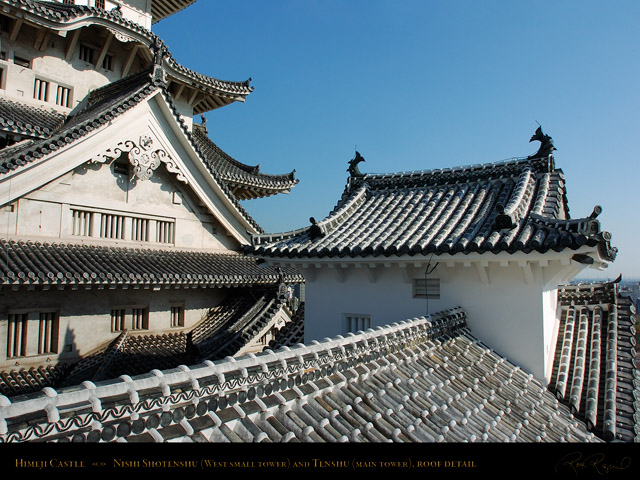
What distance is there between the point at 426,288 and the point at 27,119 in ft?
43.4

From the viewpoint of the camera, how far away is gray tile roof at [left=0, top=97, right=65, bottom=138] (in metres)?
12.3

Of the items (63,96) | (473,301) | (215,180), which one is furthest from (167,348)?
(63,96)

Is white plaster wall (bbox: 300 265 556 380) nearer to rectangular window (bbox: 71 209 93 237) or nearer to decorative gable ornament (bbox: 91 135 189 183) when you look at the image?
rectangular window (bbox: 71 209 93 237)

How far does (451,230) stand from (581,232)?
9.14ft

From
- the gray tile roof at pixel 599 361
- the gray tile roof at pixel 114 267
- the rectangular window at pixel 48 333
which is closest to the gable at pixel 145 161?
the gray tile roof at pixel 114 267

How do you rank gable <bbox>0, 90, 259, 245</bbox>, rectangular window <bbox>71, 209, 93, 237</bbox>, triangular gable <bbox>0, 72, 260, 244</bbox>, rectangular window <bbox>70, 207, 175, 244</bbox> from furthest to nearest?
rectangular window <bbox>70, 207, 175, 244</bbox>, rectangular window <bbox>71, 209, 93, 237</bbox>, gable <bbox>0, 90, 259, 245</bbox>, triangular gable <bbox>0, 72, 260, 244</bbox>

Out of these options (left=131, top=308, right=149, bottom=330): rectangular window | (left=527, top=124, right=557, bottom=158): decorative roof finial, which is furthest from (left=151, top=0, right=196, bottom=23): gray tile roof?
(left=527, top=124, right=557, bottom=158): decorative roof finial

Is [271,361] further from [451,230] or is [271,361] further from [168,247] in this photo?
[168,247]

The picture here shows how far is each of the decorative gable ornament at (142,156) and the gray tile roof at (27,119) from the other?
195 cm

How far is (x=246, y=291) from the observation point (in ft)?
53.4

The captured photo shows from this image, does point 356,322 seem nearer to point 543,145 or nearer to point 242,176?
point 543,145
